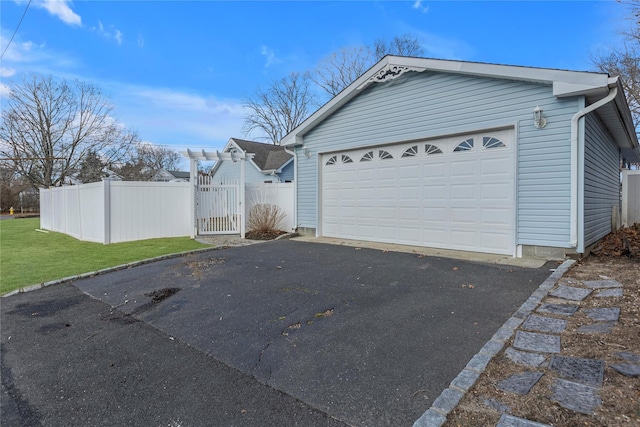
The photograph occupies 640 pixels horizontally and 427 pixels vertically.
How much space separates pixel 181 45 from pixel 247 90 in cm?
1861

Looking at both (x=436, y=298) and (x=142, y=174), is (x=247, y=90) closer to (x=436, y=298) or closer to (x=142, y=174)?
(x=142, y=174)

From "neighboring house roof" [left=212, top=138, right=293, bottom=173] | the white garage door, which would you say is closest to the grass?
the white garage door

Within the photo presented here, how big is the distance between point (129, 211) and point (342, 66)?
19068 mm

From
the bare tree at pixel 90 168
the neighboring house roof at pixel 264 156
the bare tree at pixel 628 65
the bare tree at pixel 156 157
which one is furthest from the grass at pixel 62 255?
the bare tree at pixel 156 157

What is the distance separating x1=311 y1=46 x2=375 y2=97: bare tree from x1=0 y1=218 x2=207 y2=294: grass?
18.4 m

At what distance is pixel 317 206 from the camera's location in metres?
10.0

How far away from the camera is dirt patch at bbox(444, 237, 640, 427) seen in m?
1.86

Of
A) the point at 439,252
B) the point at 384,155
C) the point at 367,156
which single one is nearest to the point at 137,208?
the point at 367,156

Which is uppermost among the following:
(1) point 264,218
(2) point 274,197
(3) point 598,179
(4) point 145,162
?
(4) point 145,162

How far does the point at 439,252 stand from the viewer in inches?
284

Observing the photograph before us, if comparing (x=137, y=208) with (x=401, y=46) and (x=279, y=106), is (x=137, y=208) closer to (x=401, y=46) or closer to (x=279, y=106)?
(x=279, y=106)

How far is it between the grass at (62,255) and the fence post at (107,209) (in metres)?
0.30

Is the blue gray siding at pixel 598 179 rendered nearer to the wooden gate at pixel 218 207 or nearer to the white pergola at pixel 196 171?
the white pergola at pixel 196 171

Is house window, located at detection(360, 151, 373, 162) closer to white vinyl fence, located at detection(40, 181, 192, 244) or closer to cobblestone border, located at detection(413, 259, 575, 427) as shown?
cobblestone border, located at detection(413, 259, 575, 427)
